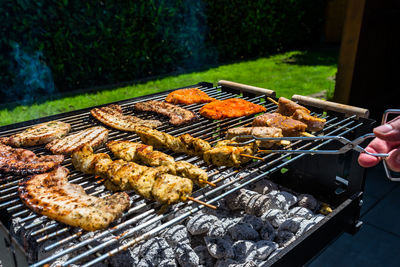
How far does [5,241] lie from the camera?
1.80m

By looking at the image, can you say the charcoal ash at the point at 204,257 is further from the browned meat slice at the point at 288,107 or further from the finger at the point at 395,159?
the finger at the point at 395,159

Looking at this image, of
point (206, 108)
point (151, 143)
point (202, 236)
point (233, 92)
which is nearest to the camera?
point (151, 143)

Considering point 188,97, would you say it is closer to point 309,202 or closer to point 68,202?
point 309,202

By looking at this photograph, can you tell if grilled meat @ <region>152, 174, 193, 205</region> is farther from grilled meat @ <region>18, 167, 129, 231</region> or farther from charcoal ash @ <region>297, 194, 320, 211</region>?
charcoal ash @ <region>297, 194, 320, 211</region>

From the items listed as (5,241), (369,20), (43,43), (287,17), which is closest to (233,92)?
(369,20)

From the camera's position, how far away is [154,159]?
2662 mm

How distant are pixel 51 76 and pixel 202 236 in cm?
655

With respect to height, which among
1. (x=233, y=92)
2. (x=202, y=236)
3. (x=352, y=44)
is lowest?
(x=202, y=236)

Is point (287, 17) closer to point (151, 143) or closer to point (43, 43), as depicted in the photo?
point (43, 43)

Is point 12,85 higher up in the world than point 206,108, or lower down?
lower down

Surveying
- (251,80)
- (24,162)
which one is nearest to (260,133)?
(24,162)

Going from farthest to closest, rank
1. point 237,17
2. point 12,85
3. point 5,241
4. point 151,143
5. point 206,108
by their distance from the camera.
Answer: point 237,17 < point 12,85 < point 206,108 < point 151,143 < point 5,241

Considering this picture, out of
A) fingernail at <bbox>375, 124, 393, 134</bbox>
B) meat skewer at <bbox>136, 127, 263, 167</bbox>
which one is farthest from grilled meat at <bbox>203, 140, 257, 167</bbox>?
→ fingernail at <bbox>375, 124, 393, 134</bbox>

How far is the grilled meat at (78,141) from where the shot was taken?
2.83m
